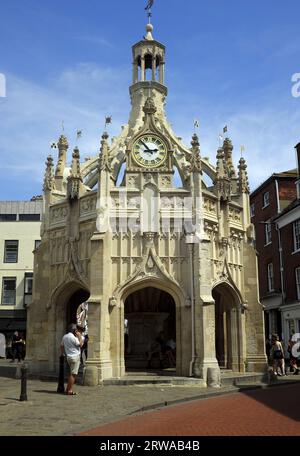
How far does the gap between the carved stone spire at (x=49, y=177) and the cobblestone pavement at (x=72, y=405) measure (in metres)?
8.23

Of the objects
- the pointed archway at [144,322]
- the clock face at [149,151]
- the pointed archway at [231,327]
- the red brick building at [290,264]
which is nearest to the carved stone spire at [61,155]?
the clock face at [149,151]

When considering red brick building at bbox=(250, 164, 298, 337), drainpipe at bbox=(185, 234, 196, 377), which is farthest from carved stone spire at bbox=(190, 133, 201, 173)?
red brick building at bbox=(250, 164, 298, 337)

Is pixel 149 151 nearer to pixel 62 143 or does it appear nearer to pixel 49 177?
pixel 49 177

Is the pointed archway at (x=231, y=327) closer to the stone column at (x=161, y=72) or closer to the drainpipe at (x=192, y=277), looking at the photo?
the drainpipe at (x=192, y=277)

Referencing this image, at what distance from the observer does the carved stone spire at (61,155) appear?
22.0m

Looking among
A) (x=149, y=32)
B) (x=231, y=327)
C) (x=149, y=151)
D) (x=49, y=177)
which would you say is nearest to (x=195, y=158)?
(x=149, y=151)

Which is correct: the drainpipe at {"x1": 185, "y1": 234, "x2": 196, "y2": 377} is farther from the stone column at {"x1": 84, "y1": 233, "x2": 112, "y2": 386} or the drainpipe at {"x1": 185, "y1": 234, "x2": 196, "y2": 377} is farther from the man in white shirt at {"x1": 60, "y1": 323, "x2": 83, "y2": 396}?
the man in white shirt at {"x1": 60, "y1": 323, "x2": 83, "y2": 396}

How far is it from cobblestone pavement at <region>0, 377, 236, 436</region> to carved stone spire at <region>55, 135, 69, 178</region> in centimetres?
950

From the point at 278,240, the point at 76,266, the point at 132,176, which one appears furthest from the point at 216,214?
the point at 278,240

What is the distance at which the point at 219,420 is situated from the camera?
9.73 metres

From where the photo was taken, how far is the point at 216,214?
19.1 meters

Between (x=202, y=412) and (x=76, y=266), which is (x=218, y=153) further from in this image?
(x=202, y=412)

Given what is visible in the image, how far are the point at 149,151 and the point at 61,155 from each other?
209 inches

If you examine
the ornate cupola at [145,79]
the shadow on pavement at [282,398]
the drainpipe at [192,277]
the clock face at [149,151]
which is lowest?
the shadow on pavement at [282,398]
